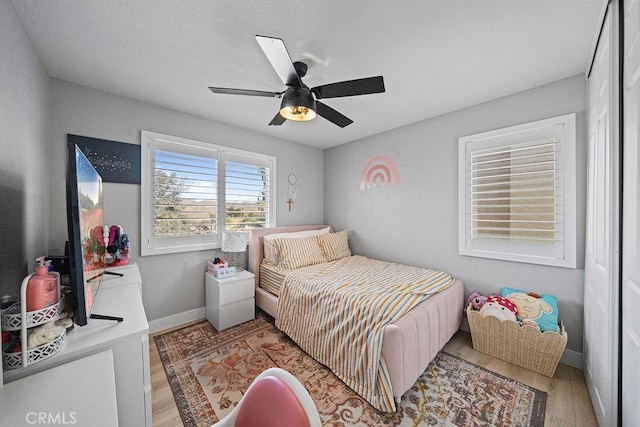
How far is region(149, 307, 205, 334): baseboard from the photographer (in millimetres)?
2586

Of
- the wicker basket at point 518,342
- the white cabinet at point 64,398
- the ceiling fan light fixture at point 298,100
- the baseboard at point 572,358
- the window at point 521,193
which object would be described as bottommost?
the baseboard at point 572,358

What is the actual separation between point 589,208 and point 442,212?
1165 millimetres

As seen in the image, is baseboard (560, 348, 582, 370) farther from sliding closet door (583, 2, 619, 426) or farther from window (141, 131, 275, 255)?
window (141, 131, 275, 255)

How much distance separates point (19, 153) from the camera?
4.56 feet

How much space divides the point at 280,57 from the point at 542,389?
3012 millimetres

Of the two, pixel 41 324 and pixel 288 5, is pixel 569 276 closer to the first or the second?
pixel 288 5

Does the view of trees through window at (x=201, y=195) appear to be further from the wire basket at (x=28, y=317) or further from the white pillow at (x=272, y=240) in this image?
the wire basket at (x=28, y=317)

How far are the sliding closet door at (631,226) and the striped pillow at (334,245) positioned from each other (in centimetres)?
260

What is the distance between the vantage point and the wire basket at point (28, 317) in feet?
2.89

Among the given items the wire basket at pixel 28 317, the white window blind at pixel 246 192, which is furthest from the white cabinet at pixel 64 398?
the white window blind at pixel 246 192

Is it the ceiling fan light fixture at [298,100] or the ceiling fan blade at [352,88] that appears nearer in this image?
the ceiling fan blade at [352,88]

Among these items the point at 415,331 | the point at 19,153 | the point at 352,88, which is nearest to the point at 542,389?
the point at 415,331

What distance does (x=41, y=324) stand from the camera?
93 centimetres

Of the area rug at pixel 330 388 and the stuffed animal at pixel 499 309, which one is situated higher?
the stuffed animal at pixel 499 309
